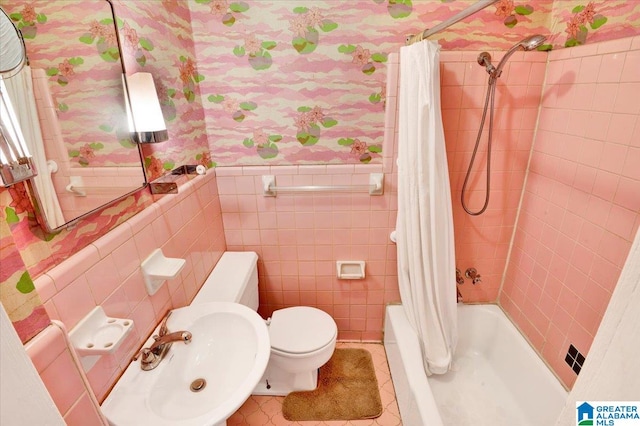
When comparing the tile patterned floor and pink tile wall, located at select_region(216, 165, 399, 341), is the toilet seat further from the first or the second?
the tile patterned floor

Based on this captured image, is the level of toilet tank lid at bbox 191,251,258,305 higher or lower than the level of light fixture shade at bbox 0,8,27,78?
lower

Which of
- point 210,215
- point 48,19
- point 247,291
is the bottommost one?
point 247,291

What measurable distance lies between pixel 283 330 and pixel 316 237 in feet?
1.88

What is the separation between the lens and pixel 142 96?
1.17m

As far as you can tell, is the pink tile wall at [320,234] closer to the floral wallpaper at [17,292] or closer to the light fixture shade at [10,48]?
the light fixture shade at [10,48]

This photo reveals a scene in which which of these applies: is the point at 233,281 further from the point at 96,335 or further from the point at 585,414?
the point at 585,414

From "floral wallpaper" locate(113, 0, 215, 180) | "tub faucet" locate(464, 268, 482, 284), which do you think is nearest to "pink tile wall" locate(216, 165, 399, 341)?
"floral wallpaper" locate(113, 0, 215, 180)

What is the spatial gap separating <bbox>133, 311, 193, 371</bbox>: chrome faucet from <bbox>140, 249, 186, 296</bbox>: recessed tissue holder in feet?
0.62

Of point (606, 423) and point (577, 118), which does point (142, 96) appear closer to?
point (606, 423)

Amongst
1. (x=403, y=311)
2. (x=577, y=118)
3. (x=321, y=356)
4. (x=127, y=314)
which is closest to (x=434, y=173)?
(x=577, y=118)

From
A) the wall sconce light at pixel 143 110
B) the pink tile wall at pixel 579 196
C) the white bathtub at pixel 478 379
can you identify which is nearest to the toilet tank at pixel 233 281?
the wall sconce light at pixel 143 110

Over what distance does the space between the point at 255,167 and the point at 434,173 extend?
3.20 feet

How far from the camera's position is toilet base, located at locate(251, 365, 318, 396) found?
1.86 m

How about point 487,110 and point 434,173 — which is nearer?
point 434,173
